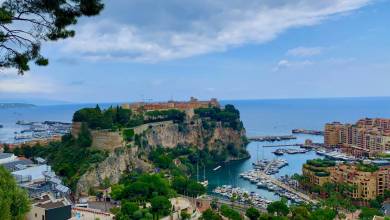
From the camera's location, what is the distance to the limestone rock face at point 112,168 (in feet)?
76.0

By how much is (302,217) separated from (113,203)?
841cm

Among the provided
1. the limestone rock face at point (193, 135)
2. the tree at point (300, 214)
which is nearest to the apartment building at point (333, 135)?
the limestone rock face at point (193, 135)

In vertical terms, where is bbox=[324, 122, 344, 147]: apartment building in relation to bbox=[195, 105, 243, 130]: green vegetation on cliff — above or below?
below

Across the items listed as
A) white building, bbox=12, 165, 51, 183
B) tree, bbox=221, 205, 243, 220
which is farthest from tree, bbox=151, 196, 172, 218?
white building, bbox=12, 165, 51, 183

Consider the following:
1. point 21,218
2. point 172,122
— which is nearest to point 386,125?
point 172,122

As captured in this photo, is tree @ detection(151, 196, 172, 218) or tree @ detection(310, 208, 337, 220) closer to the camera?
tree @ detection(310, 208, 337, 220)

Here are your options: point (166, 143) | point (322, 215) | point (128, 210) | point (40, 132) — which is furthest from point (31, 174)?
point (40, 132)

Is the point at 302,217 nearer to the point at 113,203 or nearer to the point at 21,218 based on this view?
the point at 113,203

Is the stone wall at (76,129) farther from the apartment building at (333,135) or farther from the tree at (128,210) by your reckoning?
the apartment building at (333,135)

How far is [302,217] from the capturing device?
662 inches

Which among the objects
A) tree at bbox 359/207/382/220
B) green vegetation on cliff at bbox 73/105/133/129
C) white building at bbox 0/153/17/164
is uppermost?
green vegetation on cliff at bbox 73/105/133/129

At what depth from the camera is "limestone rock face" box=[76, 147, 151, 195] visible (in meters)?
23.2

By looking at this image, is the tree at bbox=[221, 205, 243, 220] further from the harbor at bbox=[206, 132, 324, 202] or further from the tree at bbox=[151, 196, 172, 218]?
the harbor at bbox=[206, 132, 324, 202]

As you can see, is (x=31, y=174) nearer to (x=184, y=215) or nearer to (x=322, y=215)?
(x=184, y=215)
